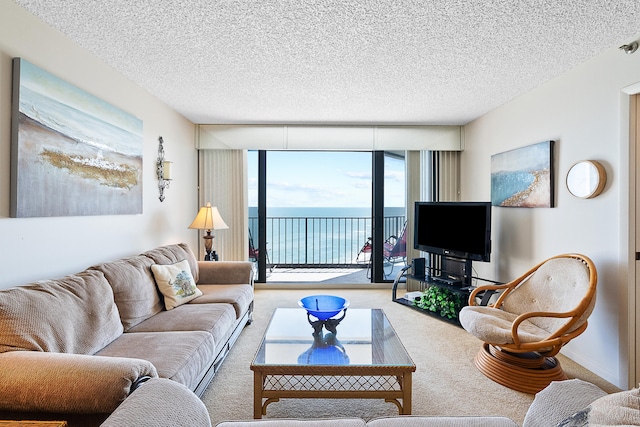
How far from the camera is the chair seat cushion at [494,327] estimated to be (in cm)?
234

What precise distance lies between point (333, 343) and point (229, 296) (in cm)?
119

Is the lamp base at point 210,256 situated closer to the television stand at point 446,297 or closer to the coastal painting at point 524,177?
the television stand at point 446,297

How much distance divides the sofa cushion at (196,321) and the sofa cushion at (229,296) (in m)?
0.13

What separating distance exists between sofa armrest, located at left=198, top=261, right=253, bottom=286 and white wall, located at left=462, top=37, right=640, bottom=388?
2847 mm

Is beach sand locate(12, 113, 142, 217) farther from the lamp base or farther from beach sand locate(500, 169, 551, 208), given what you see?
beach sand locate(500, 169, 551, 208)

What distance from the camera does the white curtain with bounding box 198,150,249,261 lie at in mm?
4922

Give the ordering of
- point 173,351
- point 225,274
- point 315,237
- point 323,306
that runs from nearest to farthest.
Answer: point 173,351 → point 323,306 → point 225,274 → point 315,237

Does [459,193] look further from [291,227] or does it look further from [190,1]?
[190,1]

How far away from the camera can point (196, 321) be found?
2.40m

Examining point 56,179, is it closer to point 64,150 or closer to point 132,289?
point 64,150

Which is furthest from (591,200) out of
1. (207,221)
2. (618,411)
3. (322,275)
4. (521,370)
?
(322,275)

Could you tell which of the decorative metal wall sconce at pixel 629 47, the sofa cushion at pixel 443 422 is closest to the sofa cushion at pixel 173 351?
the sofa cushion at pixel 443 422

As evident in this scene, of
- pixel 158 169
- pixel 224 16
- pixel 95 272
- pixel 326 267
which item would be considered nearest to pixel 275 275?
pixel 326 267

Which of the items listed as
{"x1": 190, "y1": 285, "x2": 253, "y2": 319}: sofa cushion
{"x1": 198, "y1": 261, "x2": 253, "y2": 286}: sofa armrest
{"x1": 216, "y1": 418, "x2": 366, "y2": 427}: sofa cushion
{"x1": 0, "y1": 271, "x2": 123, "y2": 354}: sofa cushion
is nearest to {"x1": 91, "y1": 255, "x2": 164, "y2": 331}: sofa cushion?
{"x1": 0, "y1": 271, "x2": 123, "y2": 354}: sofa cushion
